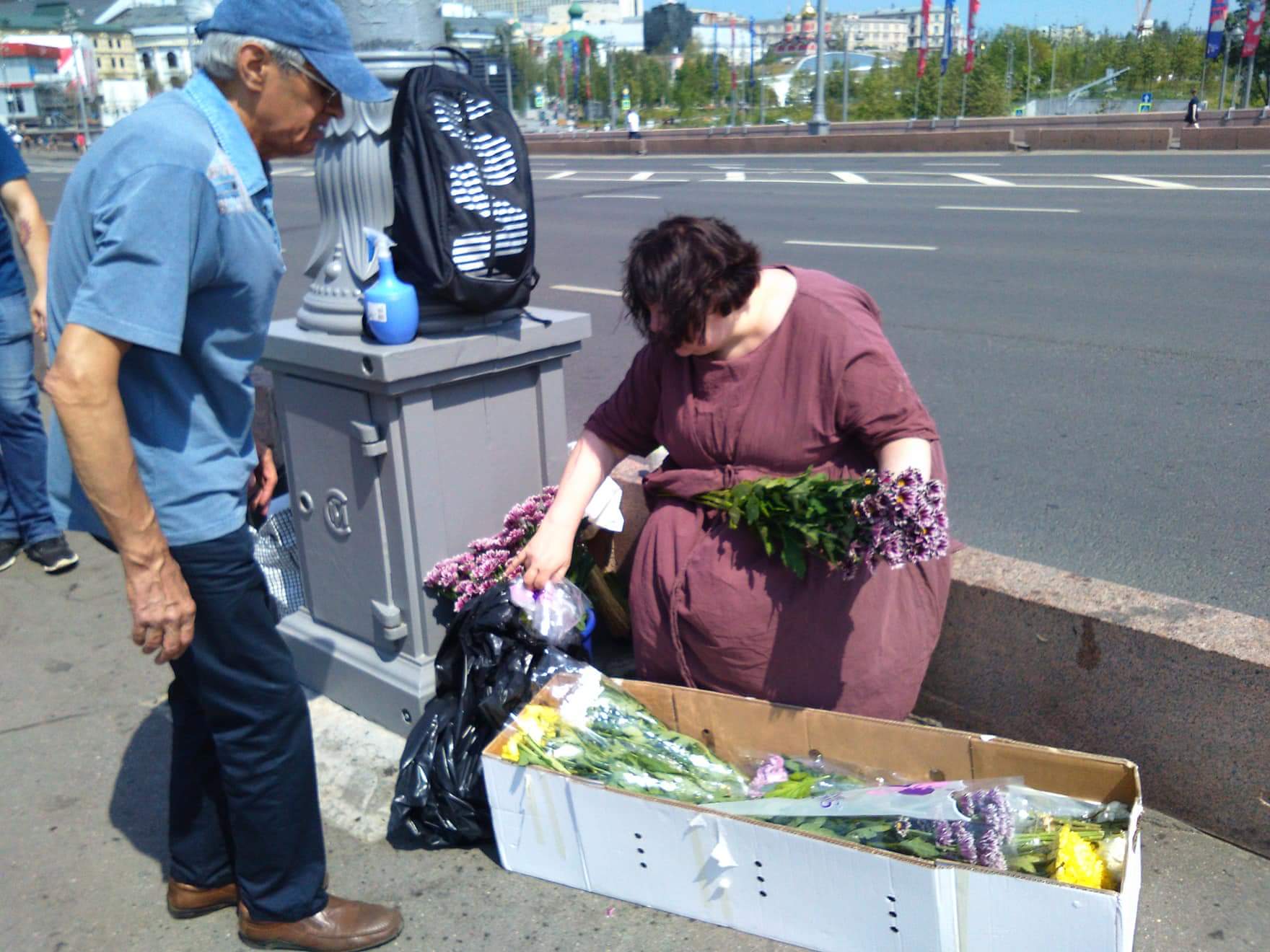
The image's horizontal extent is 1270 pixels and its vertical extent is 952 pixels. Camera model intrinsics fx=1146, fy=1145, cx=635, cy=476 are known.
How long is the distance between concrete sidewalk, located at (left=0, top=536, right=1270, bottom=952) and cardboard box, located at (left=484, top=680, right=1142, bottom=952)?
7 centimetres

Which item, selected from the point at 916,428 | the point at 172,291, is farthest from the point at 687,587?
the point at 172,291

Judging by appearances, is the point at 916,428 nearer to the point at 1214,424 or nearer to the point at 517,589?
the point at 517,589

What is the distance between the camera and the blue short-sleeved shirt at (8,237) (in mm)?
4172

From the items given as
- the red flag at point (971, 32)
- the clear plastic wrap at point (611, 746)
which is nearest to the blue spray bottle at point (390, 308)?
the clear plastic wrap at point (611, 746)

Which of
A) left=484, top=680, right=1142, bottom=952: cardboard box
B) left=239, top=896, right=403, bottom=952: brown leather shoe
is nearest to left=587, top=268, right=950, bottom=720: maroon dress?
left=484, top=680, right=1142, bottom=952: cardboard box

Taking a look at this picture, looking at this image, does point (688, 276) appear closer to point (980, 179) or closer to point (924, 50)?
point (980, 179)

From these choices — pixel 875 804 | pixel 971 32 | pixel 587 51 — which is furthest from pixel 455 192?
pixel 587 51

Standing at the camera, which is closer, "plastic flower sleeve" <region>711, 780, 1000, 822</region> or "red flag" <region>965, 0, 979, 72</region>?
"plastic flower sleeve" <region>711, 780, 1000, 822</region>

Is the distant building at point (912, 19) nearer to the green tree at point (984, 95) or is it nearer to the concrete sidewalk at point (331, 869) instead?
the green tree at point (984, 95)

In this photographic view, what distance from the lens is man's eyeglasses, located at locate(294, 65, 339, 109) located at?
2029 millimetres

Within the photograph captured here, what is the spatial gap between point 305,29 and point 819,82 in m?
27.0

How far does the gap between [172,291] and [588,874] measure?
1509mm

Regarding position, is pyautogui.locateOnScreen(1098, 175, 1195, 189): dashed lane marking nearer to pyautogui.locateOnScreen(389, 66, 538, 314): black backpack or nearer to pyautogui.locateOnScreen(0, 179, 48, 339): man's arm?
pyautogui.locateOnScreen(389, 66, 538, 314): black backpack

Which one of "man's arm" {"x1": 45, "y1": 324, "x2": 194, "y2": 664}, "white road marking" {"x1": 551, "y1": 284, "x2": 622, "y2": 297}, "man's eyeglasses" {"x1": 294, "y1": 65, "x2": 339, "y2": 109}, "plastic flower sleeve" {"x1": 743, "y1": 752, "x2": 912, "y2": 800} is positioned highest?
"man's eyeglasses" {"x1": 294, "y1": 65, "x2": 339, "y2": 109}
